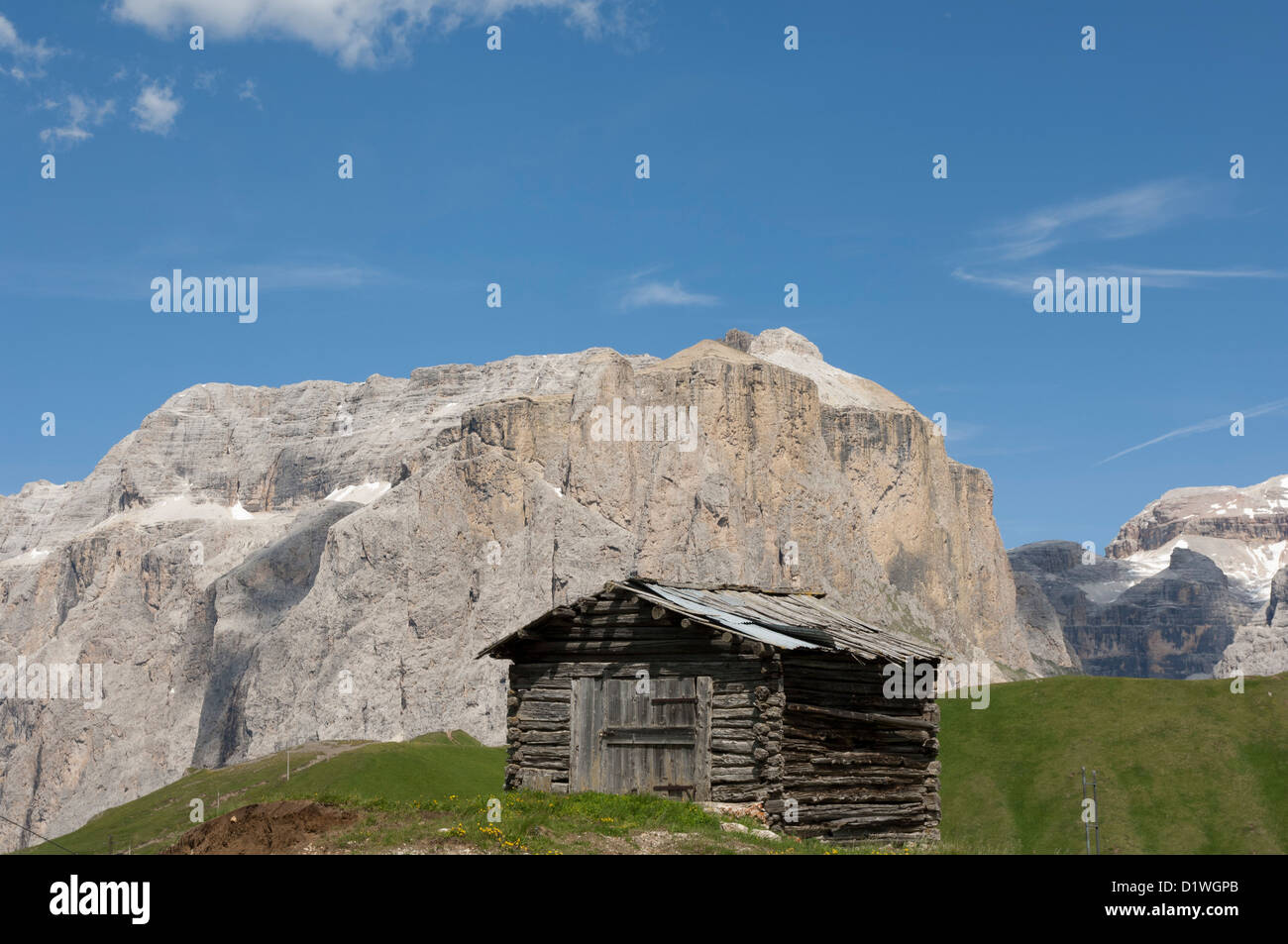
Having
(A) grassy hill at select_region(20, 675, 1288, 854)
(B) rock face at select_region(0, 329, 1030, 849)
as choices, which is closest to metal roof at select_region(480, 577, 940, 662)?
(A) grassy hill at select_region(20, 675, 1288, 854)

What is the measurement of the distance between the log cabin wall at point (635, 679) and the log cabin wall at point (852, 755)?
784 millimetres

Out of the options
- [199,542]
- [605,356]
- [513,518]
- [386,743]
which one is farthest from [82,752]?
[386,743]

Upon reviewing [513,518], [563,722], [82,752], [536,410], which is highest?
[536,410]

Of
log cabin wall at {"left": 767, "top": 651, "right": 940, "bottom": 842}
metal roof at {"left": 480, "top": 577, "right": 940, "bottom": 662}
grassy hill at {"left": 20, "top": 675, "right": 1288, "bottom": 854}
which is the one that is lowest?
grassy hill at {"left": 20, "top": 675, "right": 1288, "bottom": 854}

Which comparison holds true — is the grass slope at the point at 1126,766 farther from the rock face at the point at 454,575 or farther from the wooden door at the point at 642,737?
the rock face at the point at 454,575

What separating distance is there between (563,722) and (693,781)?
3.27 meters

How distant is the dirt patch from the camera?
16172 millimetres

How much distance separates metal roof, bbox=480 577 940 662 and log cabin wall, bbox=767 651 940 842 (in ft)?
1.79

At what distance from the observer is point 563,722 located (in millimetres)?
24984

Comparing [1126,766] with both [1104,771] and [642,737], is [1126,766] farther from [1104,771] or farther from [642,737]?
[642,737]

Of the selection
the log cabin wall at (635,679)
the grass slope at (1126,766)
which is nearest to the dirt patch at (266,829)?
the log cabin wall at (635,679)

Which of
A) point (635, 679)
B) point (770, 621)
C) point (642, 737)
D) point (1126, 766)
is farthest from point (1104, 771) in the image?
point (635, 679)

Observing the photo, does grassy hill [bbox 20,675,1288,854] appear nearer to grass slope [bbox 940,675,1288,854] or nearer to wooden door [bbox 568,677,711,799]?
grass slope [bbox 940,675,1288,854]
